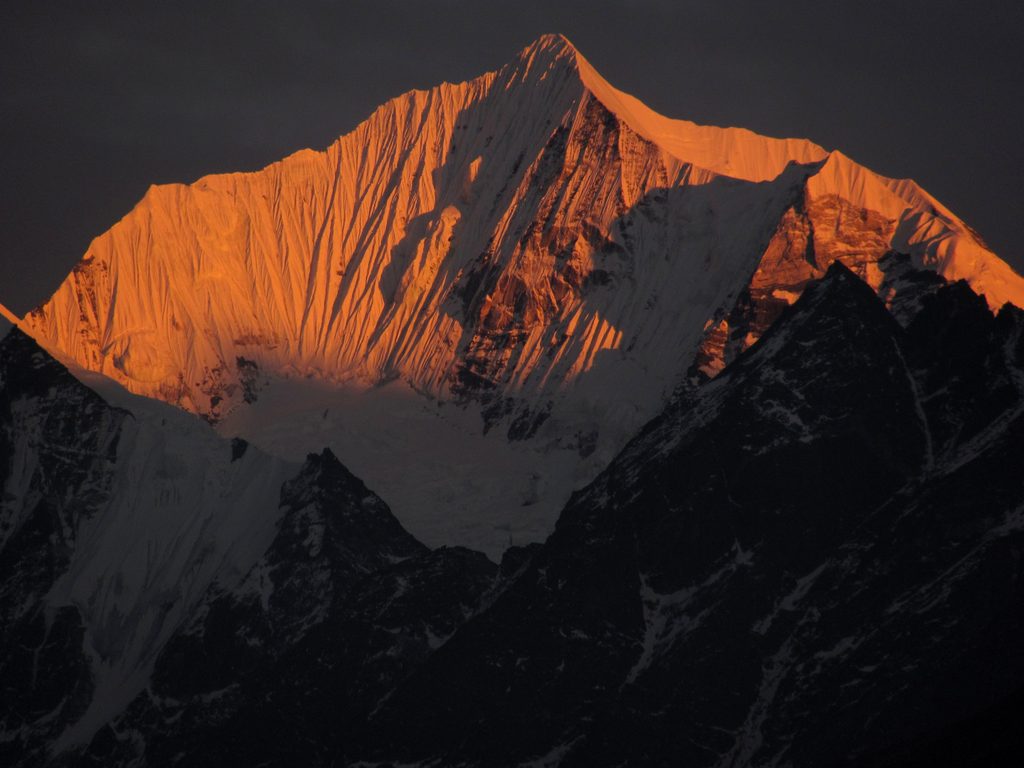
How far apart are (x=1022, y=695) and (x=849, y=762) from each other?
1566 centimetres

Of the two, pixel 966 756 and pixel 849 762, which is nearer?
pixel 966 756

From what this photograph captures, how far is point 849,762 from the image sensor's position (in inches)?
7490

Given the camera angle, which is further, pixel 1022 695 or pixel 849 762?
pixel 849 762

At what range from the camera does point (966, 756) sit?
572ft

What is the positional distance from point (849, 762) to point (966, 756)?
54.8 feet

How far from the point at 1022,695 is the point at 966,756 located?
19.4ft

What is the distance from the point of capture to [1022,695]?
178m
